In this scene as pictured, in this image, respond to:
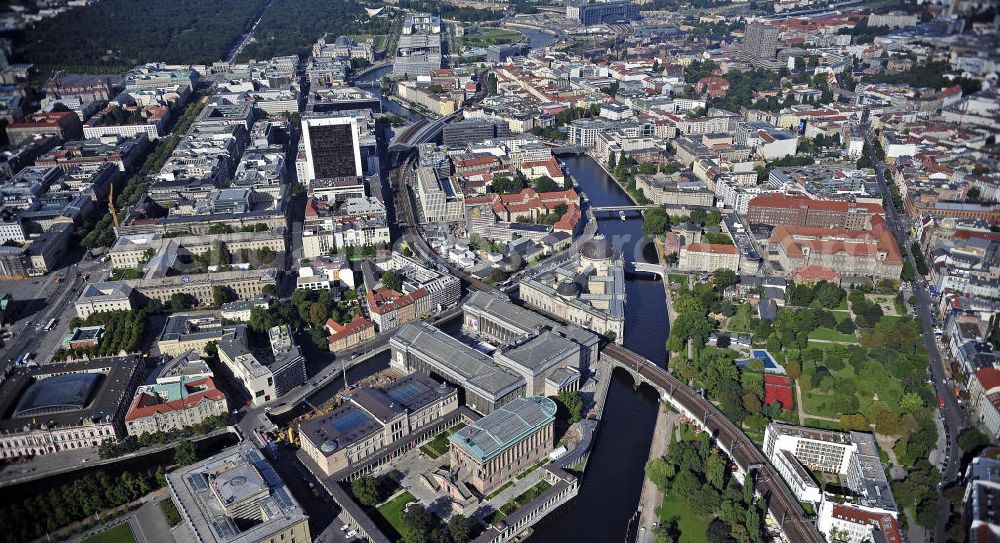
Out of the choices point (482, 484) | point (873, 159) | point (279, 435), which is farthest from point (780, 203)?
point (279, 435)

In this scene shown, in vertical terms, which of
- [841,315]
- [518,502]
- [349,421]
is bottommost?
[518,502]

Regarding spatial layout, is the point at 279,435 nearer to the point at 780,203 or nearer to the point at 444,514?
the point at 444,514

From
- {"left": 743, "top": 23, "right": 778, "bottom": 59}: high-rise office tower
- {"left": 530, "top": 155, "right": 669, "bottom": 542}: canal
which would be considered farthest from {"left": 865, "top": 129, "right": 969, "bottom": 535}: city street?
{"left": 743, "top": 23, "right": 778, "bottom": 59}: high-rise office tower

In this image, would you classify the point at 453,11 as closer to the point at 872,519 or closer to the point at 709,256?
the point at 709,256

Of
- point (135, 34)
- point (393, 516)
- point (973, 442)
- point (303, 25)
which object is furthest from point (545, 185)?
point (303, 25)

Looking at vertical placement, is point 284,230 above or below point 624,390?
above

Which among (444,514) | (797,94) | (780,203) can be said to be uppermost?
(797,94)

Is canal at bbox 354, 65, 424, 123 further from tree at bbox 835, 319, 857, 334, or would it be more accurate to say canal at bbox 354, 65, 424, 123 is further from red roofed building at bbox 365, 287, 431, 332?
tree at bbox 835, 319, 857, 334

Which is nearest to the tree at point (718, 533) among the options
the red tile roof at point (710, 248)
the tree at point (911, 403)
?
the tree at point (911, 403)
